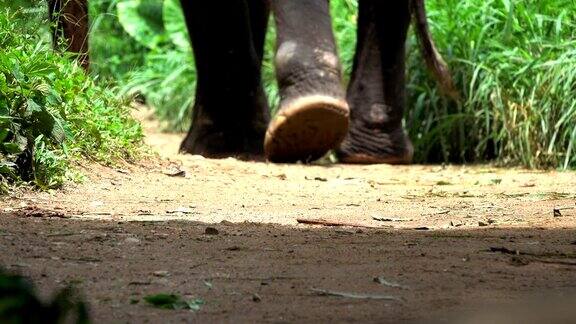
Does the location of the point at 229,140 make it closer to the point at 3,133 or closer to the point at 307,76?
the point at 307,76

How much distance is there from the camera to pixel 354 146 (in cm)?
691

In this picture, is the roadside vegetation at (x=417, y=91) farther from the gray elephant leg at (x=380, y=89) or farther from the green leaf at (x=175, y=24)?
the gray elephant leg at (x=380, y=89)

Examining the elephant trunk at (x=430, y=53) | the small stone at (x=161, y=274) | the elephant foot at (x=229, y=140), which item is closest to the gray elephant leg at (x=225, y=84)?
the elephant foot at (x=229, y=140)

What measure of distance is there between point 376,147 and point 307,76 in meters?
1.21

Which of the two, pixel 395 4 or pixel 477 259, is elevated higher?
pixel 395 4

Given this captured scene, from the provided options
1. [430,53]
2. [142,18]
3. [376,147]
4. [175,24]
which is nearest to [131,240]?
[376,147]

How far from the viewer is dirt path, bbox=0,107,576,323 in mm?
2615

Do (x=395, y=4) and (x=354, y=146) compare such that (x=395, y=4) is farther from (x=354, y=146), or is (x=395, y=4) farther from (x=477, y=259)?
(x=477, y=259)

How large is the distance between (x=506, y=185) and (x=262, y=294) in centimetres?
305

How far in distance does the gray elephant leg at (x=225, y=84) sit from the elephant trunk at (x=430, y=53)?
0.88 metres

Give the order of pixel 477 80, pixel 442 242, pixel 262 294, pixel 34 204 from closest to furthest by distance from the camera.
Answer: pixel 262 294 → pixel 442 242 → pixel 34 204 → pixel 477 80

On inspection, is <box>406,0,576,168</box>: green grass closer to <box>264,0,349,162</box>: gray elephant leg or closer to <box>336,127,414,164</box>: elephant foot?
<box>336,127,414,164</box>: elephant foot

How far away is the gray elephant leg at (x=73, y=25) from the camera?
5.37 meters

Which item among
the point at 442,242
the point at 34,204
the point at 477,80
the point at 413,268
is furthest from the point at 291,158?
the point at 413,268
